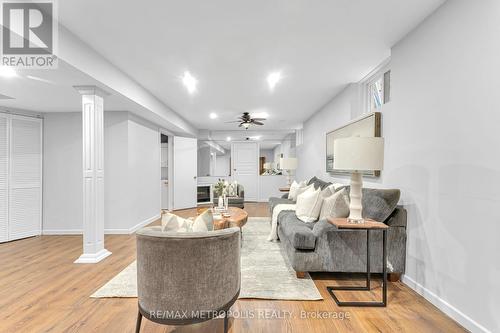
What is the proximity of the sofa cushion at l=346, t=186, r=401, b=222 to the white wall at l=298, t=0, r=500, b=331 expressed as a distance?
160 millimetres

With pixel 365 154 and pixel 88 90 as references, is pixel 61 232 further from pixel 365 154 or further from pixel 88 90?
pixel 365 154

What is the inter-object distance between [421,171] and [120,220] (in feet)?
15.0

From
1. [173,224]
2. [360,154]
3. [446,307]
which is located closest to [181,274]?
[173,224]

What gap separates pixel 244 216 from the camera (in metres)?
3.33

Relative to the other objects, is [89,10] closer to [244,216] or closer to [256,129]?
[244,216]

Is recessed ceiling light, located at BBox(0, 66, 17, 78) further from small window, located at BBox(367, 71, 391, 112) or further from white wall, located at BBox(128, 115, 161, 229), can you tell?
small window, located at BBox(367, 71, 391, 112)

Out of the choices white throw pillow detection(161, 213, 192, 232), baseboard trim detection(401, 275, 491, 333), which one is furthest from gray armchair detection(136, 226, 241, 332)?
baseboard trim detection(401, 275, 491, 333)

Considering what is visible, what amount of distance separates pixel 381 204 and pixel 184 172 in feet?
18.8

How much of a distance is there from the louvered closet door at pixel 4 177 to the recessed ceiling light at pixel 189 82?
122 inches

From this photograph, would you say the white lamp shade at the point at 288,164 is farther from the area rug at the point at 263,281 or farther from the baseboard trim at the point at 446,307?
the baseboard trim at the point at 446,307

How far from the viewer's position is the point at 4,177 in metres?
3.91

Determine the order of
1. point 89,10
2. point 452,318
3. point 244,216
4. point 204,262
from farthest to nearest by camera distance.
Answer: point 244,216
point 89,10
point 452,318
point 204,262

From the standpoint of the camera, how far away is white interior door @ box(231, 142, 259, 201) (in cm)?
846

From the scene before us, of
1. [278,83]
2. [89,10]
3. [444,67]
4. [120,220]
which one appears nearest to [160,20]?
[89,10]
